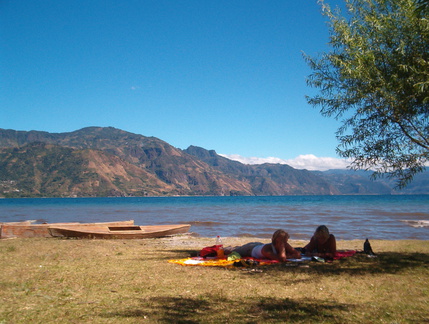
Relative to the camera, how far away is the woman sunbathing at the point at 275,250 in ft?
31.8

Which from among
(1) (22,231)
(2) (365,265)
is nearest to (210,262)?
(2) (365,265)

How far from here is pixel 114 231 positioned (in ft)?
56.9

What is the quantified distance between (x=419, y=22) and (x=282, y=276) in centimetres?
633

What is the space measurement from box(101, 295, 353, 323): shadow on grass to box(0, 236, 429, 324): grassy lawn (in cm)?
1

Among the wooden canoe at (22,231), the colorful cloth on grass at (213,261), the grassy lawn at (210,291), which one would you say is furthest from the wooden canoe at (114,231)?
the colorful cloth on grass at (213,261)

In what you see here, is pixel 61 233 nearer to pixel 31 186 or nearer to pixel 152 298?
pixel 152 298

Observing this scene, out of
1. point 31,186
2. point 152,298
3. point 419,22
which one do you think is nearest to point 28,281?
point 152,298

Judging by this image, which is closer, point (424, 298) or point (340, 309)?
point (340, 309)

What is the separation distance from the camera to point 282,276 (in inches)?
309

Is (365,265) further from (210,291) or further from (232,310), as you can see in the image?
(232,310)

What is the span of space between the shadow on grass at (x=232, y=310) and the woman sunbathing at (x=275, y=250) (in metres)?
3.75

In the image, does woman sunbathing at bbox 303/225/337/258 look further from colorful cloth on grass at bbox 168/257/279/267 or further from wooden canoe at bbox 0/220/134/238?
wooden canoe at bbox 0/220/134/238

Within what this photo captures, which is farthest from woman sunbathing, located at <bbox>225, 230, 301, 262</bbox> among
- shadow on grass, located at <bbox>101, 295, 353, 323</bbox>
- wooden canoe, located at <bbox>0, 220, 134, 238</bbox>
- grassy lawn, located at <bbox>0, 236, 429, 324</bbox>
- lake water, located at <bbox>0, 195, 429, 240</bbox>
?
lake water, located at <bbox>0, 195, 429, 240</bbox>

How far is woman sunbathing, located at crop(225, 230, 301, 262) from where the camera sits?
9.70 meters
